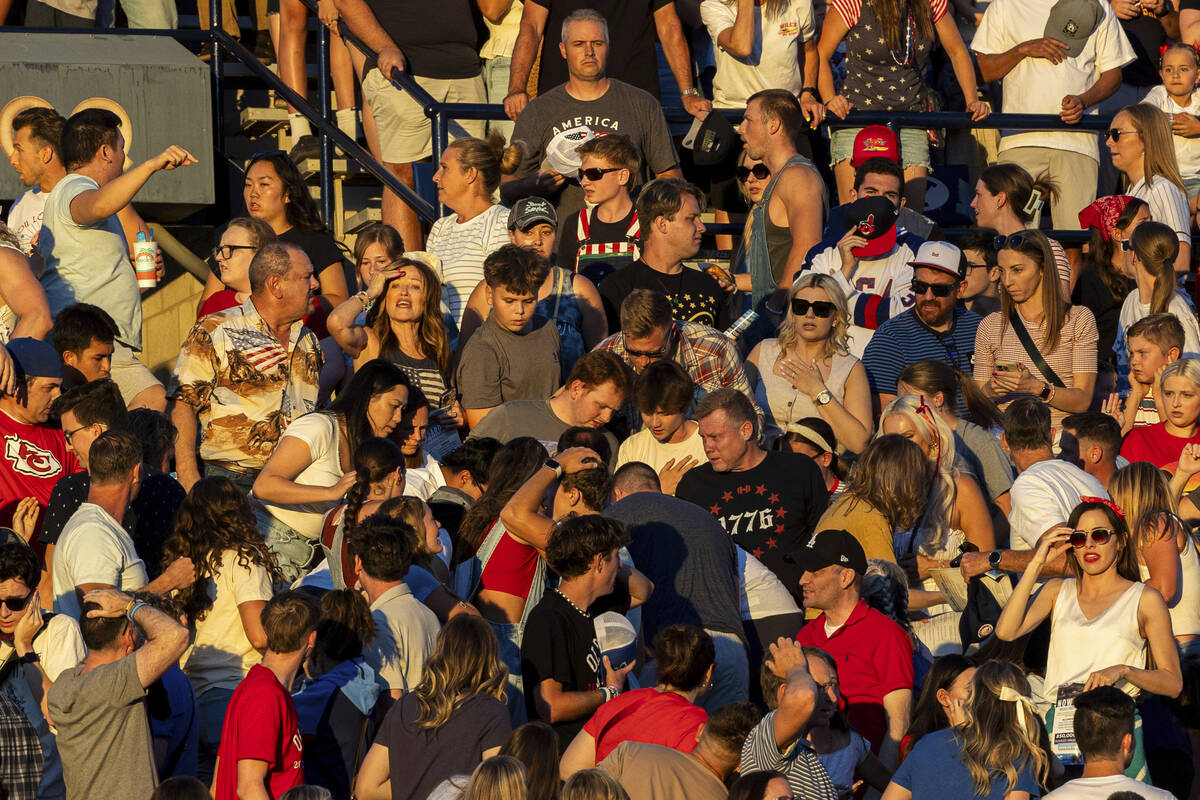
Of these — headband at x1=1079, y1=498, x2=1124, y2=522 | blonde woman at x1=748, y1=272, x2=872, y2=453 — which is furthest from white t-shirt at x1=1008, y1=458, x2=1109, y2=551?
blonde woman at x1=748, y1=272, x2=872, y2=453

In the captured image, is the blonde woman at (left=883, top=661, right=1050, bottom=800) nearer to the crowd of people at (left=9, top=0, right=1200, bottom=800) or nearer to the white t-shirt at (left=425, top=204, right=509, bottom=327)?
the crowd of people at (left=9, top=0, right=1200, bottom=800)

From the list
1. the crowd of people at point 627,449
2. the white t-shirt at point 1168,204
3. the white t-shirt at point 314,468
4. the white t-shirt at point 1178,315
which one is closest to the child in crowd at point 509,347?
the crowd of people at point 627,449

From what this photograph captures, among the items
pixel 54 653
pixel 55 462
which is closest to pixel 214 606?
pixel 54 653

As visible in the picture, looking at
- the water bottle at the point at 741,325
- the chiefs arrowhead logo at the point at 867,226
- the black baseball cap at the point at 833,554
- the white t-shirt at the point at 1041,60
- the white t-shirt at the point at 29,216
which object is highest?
the white t-shirt at the point at 1041,60

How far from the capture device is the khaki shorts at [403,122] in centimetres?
1230

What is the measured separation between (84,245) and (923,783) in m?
5.25

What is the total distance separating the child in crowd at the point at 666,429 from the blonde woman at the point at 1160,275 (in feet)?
9.70

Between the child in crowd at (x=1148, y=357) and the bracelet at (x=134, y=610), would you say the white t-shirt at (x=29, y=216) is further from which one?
the child in crowd at (x=1148, y=357)

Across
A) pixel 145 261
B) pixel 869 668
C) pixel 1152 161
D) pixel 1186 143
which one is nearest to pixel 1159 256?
pixel 1152 161

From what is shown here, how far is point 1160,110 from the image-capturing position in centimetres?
1168

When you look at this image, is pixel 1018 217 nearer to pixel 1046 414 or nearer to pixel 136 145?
pixel 1046 414

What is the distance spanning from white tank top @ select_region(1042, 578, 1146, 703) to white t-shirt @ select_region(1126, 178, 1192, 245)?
4.29 metres

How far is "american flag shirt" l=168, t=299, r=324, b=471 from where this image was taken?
354 inches

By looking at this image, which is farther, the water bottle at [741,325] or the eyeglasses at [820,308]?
the water bottle at [741,325]
